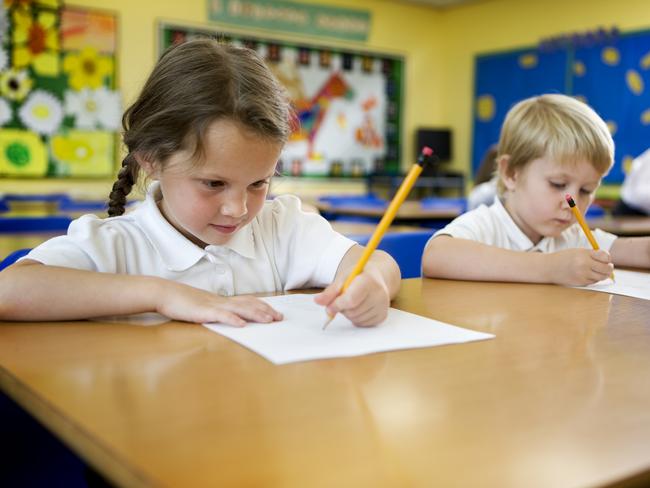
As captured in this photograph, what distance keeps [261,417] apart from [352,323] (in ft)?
1.08

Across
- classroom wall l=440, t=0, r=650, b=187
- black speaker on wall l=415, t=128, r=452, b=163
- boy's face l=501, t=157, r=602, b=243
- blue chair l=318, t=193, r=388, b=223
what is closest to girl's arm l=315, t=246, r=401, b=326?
boy's face l=501, t=157, r=602, b=243

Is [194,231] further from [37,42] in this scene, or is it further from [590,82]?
[590,82]

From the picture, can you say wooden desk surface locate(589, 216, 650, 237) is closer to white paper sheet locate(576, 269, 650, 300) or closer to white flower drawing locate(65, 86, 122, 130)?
white paper sheet locate(576, 269, 650, 300)

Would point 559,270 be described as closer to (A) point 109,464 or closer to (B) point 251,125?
(B) point 251,125

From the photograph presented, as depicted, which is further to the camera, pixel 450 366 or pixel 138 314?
pixel 138 314

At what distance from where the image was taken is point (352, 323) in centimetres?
81

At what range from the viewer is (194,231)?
3.43ft

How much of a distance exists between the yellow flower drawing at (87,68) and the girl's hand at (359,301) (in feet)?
17.8

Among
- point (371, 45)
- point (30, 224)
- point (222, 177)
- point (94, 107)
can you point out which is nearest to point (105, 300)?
point (222, 177)

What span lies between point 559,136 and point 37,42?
5.06 meters

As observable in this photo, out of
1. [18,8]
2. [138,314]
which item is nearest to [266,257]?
[138,314]

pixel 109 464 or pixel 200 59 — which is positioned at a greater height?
pixel 200 59

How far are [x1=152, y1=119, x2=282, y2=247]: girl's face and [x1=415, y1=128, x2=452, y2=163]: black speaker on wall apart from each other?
22.1ft

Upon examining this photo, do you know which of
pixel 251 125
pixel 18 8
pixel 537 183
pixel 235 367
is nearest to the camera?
pixel 235 367
